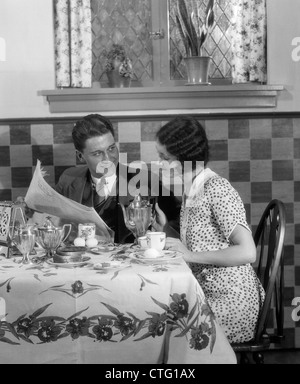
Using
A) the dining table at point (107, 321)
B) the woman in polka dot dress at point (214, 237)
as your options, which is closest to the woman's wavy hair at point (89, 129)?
the woman in polka dot dress at point (214, 237)

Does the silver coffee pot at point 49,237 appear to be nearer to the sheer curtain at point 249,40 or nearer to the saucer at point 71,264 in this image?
the saucer at point 71,264

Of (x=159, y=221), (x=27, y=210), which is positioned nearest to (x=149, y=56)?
(x=159, y=221)

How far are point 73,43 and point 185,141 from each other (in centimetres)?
111

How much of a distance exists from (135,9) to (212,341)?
2078mm

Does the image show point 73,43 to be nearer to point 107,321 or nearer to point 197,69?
point 197,69

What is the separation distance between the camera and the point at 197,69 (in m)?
3.14

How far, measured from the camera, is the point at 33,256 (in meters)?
2.06

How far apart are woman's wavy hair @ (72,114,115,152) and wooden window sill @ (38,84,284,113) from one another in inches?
15.0

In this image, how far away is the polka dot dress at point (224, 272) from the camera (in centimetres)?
214

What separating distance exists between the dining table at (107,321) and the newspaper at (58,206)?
0.51 metres

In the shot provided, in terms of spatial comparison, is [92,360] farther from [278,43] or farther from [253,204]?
[278,43]

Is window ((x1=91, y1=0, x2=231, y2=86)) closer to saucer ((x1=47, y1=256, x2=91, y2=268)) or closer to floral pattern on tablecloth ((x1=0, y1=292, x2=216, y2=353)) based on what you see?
saucer ((x1=47, y1=256, x2=91, y2=268))

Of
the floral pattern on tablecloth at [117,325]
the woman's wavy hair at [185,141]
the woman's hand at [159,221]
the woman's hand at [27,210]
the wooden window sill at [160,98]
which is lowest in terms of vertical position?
the floral pattern on tablecloth at [117,325]
